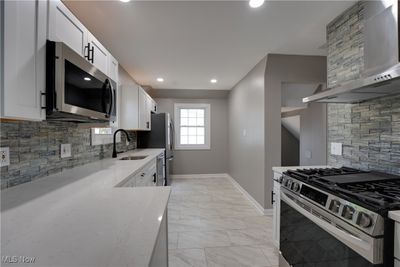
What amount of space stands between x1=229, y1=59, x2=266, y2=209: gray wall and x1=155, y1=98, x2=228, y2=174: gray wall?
52 cm

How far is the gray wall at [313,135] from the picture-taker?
11.0 feet

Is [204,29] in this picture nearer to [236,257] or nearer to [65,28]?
[65,28]

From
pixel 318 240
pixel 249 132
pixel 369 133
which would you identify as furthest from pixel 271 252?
pixel 249 132

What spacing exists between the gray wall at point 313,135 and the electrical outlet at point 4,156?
368cm

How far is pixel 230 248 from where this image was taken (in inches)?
87.7

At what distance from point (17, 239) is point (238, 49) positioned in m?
2.88

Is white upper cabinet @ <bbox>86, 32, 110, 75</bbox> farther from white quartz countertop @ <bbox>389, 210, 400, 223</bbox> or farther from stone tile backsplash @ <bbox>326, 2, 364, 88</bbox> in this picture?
stone tile backsplash @ <bbox>326, 2, 364, 88</bbox>

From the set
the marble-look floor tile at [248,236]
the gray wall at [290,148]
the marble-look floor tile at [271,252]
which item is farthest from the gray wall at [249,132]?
the gray wall at [290,148]

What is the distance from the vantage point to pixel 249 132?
12.7 ft

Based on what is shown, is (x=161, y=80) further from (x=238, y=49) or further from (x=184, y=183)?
(x=184, y=183)

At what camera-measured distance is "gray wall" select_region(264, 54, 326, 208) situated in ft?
10.1

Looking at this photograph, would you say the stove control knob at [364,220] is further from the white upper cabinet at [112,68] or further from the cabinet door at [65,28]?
the white upper cabinet at [112,68]

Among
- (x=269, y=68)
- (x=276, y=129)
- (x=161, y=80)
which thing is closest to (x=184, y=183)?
(x=161, y=80)

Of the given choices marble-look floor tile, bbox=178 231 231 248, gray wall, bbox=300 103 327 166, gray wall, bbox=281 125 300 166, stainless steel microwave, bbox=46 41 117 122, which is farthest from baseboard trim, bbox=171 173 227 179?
stainless steel microwave, bbox=46 41 117 122
